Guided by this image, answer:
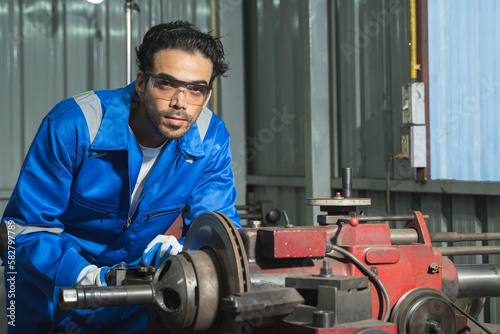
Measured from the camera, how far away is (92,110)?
1513 mm

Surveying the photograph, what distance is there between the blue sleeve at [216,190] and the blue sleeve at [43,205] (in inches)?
14.1

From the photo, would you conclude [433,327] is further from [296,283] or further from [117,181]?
[117,181]

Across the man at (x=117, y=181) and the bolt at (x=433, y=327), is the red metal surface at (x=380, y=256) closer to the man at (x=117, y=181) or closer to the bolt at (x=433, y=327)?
the bolt at (x=433, y=327)

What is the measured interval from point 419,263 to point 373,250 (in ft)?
0.34

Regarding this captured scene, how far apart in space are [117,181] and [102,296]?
645mm

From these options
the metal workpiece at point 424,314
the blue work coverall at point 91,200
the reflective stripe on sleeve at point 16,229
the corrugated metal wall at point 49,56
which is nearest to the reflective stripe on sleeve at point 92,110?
the blue work coverall at point 91,200

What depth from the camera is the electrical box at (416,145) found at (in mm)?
2400

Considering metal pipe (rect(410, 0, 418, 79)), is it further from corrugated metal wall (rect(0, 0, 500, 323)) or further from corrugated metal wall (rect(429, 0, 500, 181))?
corrugated metal wall (rect(0, 0, 500, 323))

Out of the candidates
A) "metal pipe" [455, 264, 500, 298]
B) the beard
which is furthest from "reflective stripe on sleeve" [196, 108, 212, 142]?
"metal pipe" [455, 264, 500, 298]

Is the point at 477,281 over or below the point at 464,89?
below

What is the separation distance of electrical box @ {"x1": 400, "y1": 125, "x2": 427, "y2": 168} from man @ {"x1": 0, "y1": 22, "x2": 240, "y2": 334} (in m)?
1.00

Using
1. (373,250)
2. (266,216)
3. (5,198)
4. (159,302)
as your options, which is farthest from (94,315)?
(5,198)

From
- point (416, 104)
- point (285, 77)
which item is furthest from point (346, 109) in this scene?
point (416, 104)

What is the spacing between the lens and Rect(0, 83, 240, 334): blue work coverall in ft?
4.54
